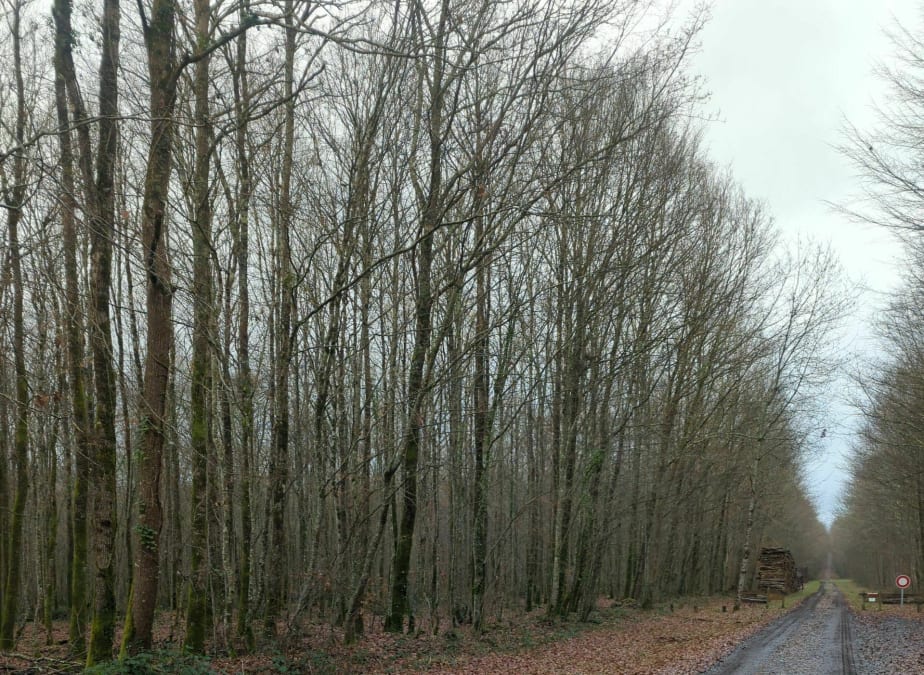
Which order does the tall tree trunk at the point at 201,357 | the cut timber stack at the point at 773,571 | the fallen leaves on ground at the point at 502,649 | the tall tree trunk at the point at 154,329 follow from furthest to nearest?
the cut timber stack at the point at 773,571, the fallen leaves on ground at the point at 502,649, the tall tree trunk at the point at 201,357, the tall tree trunk at the point at 154,329

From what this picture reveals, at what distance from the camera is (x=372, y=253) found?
39.3 feet

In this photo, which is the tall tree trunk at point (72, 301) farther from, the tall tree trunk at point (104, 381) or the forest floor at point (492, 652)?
the forest floor at point (492, 652)

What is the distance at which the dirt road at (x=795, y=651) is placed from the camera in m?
11.4

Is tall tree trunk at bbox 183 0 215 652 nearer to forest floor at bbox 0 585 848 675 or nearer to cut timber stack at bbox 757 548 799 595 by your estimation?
forest floor at bbox 0 585 848 675

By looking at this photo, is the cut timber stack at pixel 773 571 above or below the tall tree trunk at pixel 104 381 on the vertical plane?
below

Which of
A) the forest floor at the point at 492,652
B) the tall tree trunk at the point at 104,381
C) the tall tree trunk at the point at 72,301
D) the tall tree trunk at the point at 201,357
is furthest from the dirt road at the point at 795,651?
the tall tree trunk at the point at 72,301

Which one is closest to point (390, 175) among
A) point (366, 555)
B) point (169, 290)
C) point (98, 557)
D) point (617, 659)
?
point (169, 290)

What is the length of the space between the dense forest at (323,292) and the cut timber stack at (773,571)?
82.6 ft

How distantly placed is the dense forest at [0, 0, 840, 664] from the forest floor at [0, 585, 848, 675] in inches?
23.3

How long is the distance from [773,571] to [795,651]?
3199cm

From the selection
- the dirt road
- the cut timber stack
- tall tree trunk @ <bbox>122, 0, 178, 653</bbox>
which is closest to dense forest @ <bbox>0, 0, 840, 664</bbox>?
tall tree trunk @ <bbox>122, 0, 178, 653</bbox>

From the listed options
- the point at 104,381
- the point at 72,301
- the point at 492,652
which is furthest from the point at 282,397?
the point at 492,652

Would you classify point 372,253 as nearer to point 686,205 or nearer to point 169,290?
point 169,290

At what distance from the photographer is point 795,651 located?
1407 centimetres
